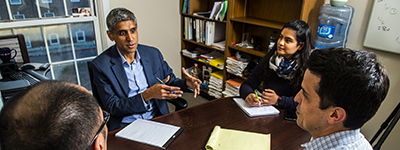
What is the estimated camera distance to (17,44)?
7.00 feet

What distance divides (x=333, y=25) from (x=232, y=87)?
1.37 m

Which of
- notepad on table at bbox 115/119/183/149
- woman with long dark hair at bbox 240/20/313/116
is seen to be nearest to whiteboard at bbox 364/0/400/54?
woman with long dark hair at bbox 240/20/313/116

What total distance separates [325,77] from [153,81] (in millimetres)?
1350

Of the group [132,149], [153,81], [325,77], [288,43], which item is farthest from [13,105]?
[288,43]

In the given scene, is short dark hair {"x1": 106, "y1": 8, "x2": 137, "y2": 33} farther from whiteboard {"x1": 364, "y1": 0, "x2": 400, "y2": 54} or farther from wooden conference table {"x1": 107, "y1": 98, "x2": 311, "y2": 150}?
whiteboard {"x1": 364, "y1": 0, "x2": 400, "y2": 54}

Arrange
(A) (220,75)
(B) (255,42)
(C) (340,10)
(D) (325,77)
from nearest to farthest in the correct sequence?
(D) (325,77)
(C) (340,10)
(B) (255,42)
(A) (220,75)

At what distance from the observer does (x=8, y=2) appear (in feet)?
7.42

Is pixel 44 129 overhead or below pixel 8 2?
below

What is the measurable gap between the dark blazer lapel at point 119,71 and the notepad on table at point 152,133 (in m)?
0.41

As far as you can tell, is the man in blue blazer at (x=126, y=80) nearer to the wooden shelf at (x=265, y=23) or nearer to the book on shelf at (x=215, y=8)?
the wooden shelf at (x=265, y=23)

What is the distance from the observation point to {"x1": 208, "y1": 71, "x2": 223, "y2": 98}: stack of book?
3.29 meters

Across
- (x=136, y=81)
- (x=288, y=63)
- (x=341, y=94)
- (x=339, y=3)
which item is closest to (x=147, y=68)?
(x=136, y=81)

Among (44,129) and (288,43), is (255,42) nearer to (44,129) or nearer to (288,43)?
(288,43)

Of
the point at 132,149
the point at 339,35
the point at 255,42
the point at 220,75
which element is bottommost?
the point at 220,75
